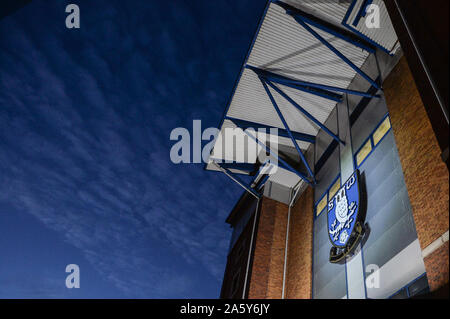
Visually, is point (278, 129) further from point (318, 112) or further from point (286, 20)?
point (286, 20)

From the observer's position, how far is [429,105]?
5293mm

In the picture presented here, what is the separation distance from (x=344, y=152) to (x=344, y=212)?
3.37m

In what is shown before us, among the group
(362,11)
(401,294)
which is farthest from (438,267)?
(362,11)

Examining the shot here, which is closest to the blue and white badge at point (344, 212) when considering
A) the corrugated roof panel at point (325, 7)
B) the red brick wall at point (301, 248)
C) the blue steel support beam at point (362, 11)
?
the red brick wall at point (301, 248)

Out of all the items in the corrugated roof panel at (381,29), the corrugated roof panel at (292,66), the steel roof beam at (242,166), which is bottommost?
the steel roof beam at (242,166)

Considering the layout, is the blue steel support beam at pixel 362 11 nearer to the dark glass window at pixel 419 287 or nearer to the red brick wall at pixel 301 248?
the red brick wall at pixel 301 248

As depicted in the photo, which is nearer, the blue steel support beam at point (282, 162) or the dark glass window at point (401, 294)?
the dark glass window at point (401, 294)

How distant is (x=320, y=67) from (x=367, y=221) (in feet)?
24.0

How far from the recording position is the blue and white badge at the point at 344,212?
34.1 feet

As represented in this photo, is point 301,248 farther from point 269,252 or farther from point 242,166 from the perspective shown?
point 242,166

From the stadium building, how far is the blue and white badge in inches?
1.9

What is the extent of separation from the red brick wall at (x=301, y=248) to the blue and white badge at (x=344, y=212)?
107 inches

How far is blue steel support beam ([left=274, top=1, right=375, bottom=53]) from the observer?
11773 millimetres
